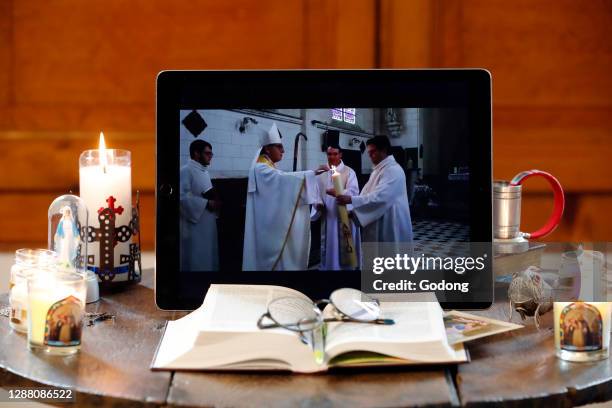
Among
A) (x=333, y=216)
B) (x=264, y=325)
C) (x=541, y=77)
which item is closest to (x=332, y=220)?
(x=333, y=216)

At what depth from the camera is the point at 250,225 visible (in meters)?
1.12

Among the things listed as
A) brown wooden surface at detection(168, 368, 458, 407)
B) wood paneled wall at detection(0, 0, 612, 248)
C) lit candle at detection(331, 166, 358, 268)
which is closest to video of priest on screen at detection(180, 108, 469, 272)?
lit candle at detection(331, 166, 358, 268)

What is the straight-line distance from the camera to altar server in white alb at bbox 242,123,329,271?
1115mm

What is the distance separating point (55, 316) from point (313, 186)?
0.39 meters

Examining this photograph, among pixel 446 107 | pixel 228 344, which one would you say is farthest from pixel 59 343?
pixel 446 107

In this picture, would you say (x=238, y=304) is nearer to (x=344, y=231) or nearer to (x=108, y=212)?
(x=344, y=231)

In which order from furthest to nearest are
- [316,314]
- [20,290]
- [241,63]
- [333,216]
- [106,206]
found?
[241,63], [106,206], [333,216], [20,290], [316,314]

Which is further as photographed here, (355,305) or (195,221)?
(195,221)

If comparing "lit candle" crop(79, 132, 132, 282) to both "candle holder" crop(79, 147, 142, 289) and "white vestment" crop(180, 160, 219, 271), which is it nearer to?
"candle holder" crop(79, 147, 142, 289)

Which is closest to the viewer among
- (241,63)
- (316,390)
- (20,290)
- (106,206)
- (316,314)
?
(316,390)

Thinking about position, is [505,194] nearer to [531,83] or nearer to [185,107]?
[185,107]

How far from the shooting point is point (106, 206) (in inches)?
48.3

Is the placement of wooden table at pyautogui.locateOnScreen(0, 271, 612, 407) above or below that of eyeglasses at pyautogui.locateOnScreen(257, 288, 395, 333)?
below

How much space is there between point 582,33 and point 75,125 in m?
1.22
